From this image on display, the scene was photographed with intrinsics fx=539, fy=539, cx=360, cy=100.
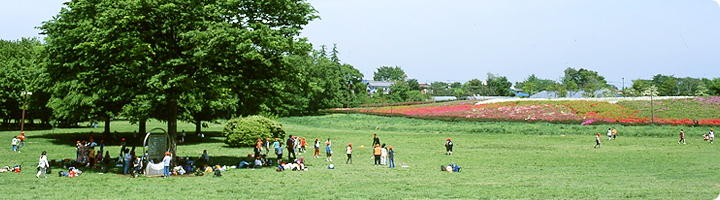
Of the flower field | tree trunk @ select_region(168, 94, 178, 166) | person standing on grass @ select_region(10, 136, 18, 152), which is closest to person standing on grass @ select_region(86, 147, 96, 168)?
tree trunk @ select_region(168, 94, 178, 166)

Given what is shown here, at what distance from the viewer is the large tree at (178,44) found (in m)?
22.3

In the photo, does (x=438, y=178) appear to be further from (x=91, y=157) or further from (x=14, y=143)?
(x=14, y=143)

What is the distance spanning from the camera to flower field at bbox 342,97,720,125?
6650cm

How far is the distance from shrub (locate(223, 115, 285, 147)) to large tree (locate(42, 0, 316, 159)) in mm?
16606

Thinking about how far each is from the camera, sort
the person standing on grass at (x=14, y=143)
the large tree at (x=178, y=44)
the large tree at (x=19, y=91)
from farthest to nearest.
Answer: the large tree at (x=19, y=91) < the person standing on grass at (x=14, y=143) < the large tree at (x=178, y=44)

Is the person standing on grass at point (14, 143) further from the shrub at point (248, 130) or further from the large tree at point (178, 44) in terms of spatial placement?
the shrub at point (248, 130)

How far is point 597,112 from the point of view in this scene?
243ft

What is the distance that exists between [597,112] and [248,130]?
51.8 metres

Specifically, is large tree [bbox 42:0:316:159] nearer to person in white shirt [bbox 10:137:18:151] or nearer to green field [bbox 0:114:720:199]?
green field [bbox 0:114:720:199]

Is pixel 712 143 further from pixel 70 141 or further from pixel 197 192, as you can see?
pixel 70 141

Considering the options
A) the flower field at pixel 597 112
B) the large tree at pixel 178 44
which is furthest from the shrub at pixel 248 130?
the flower field at pixel 597 112

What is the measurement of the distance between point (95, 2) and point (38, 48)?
21.5m

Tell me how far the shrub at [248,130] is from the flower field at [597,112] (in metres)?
38.9

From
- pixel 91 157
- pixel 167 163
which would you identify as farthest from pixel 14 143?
pixel 167 163
